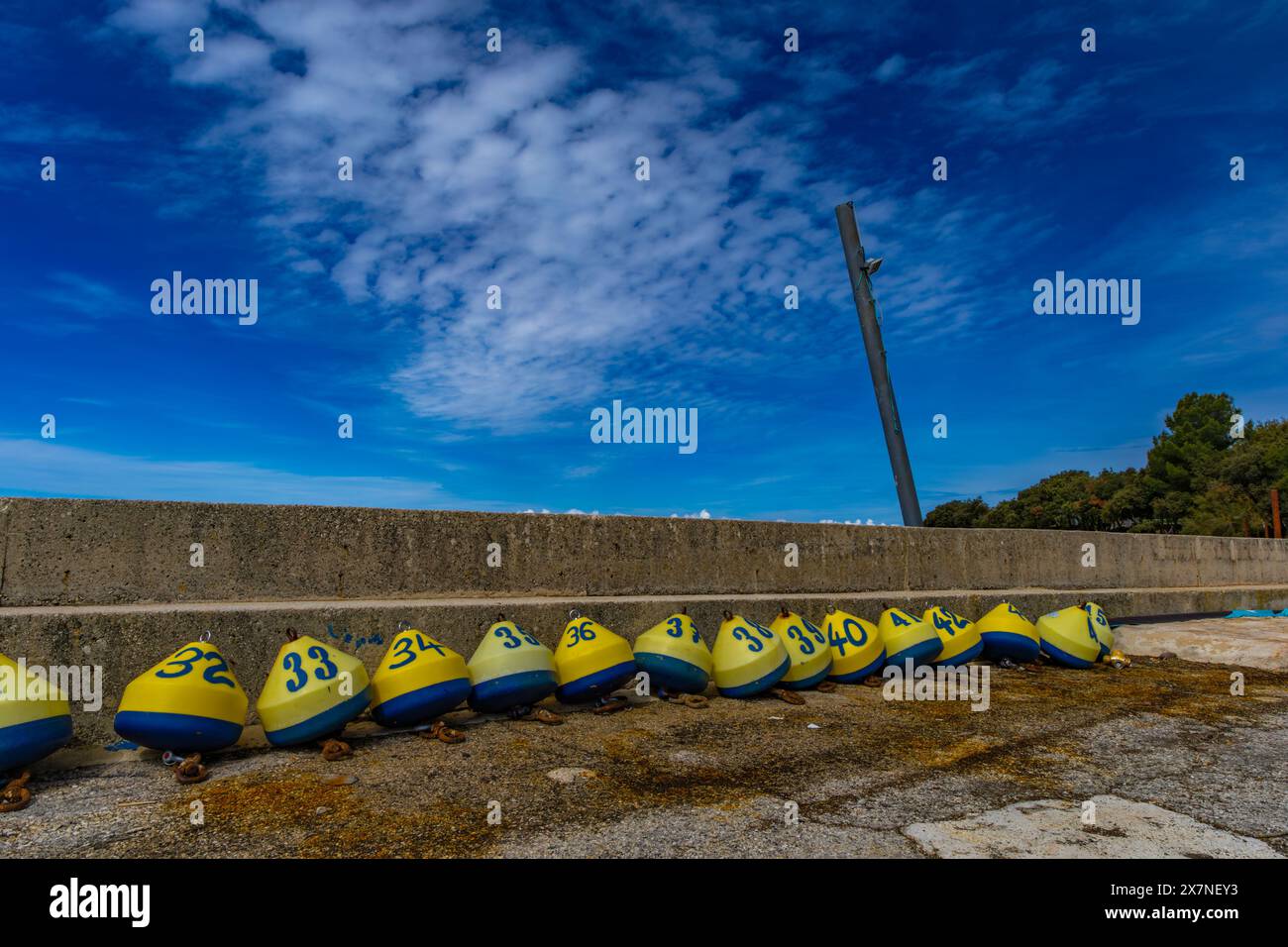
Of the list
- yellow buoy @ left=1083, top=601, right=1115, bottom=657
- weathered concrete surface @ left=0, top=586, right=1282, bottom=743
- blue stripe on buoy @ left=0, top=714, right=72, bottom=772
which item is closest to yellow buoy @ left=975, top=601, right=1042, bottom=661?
yellow buoy @ left=1083, top=601, right=1115, bottom=657

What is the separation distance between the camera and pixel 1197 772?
3.82 meters

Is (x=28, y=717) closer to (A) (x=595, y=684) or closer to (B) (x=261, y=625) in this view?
(B) (x=261, y=625)

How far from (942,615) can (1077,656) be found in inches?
59.4

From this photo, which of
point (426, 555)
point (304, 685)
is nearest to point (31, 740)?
point (304, 685)

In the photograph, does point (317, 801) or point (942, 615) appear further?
point (942, 615)

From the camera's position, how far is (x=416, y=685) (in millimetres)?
4457

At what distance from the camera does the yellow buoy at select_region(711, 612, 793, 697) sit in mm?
5621

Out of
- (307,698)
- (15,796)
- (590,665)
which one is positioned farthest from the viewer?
(590,665)

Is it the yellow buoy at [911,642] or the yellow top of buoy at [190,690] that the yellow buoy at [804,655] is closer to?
the yellow buoy at [911,642]

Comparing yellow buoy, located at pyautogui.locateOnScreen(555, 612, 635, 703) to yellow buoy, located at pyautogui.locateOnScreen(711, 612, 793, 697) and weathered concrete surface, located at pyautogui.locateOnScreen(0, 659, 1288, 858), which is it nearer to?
weathered concrete surface, located at pyautogui.locateOnScreen(0, 659, 1288, 858)

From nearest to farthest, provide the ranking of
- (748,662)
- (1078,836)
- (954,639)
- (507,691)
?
(1078,836) → (507,691) → (748,662) → (954,639)

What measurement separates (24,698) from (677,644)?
12.2 ft
